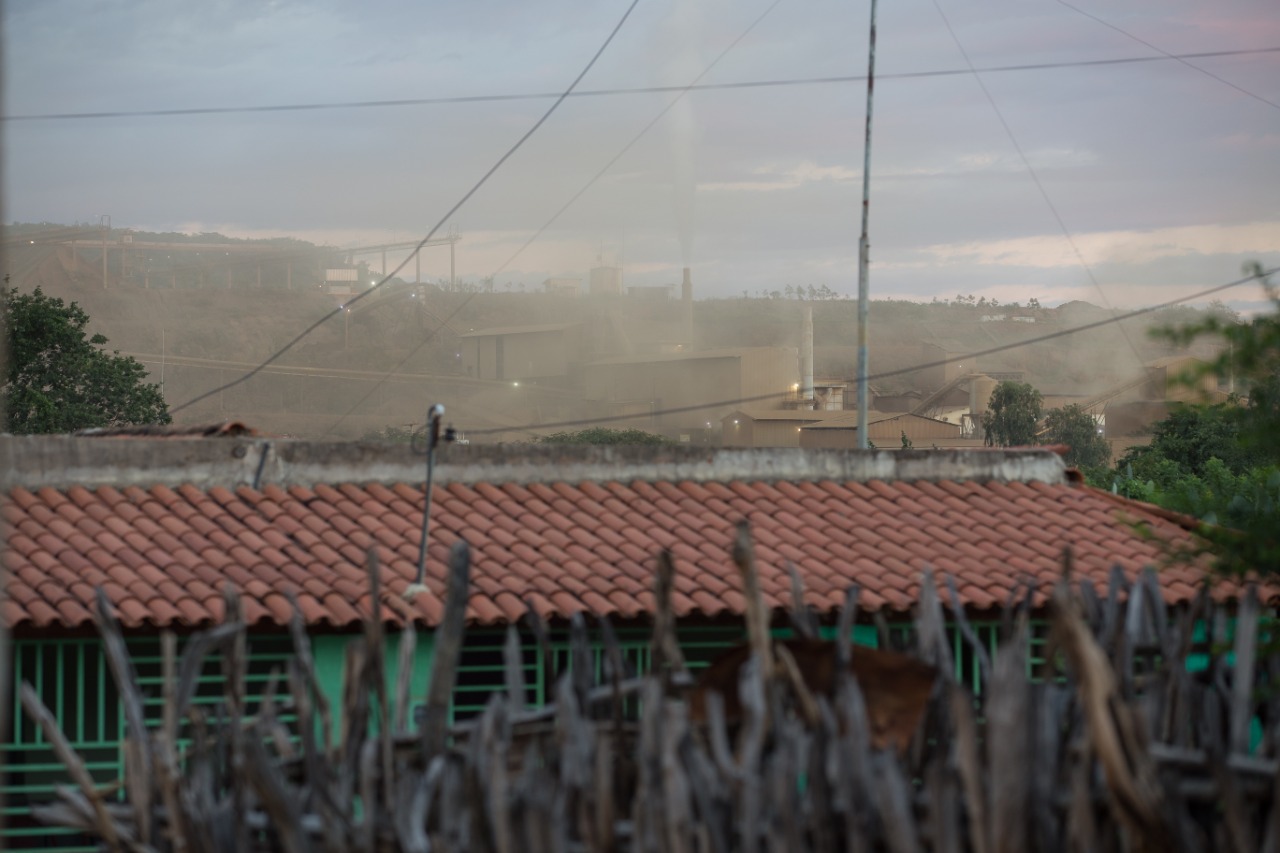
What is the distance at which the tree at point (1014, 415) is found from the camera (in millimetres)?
57469

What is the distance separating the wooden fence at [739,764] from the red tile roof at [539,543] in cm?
337

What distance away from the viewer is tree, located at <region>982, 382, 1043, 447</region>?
5747cm

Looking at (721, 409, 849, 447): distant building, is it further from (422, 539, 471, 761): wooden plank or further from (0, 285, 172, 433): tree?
(422, 539, 471, 761): wooden plank

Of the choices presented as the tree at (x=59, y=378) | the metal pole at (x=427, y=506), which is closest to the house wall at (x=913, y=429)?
the tree at (x=59, y=378)

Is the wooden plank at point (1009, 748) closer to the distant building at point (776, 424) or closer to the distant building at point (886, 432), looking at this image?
the distant building at point (886, 432)

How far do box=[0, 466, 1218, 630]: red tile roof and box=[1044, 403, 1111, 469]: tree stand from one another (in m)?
47.9

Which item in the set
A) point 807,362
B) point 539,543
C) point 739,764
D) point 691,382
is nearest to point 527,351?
point 691,382

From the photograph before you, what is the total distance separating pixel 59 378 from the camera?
40.3 meters

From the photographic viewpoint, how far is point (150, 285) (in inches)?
4409

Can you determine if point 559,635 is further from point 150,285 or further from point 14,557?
point 150,285

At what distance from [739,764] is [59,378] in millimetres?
39009

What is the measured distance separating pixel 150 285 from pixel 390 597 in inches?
4318

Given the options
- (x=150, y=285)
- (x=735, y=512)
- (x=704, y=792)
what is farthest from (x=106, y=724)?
(x=150, y=285)

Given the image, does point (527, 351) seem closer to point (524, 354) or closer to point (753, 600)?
point (524, 354)
